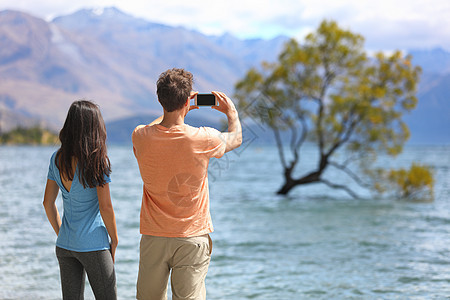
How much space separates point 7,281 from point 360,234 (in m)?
9.02

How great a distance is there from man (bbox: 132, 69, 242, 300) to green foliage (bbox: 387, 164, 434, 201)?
16497mm

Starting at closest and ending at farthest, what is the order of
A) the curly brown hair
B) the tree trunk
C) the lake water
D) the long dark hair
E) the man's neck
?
the curly brown hair → the man's neck → the long dark hair → the lake water → the tree trunk

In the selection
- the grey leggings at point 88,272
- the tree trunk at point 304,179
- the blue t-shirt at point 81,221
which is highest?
the blue t-shirt at point 81,221

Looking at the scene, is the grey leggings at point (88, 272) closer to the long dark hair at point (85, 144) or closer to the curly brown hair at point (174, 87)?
the long dark hair at point (85, 144)

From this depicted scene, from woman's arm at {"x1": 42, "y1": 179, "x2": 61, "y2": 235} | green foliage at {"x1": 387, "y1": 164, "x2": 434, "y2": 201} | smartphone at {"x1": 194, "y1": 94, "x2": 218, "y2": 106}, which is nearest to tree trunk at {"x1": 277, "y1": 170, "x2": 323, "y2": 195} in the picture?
green foliage at {"x1": 387, "y1": 164, "x2": 434, "y2": 201}

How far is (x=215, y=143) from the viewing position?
2754mm

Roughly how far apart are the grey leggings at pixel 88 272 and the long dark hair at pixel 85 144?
40 centimetres

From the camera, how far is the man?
2.70 metres

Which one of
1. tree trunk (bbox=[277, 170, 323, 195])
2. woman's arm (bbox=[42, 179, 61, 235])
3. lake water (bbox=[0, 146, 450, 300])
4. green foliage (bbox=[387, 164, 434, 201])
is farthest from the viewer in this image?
tree trunk (bbox=[277, 170, 323, 195])

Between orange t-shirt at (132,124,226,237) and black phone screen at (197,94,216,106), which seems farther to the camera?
black phone screen at (197,94,216,106)

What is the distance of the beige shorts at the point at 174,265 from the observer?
274cm

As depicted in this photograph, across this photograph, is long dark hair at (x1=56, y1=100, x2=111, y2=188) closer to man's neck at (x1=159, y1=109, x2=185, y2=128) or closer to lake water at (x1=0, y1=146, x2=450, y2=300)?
man's neck at (x1=159, y1=109, x2=185, y2=128)

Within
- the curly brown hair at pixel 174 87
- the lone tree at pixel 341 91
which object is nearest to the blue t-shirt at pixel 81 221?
the curly brown hair at pixel 174 87

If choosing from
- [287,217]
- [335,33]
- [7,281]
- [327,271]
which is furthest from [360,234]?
[7,281]
